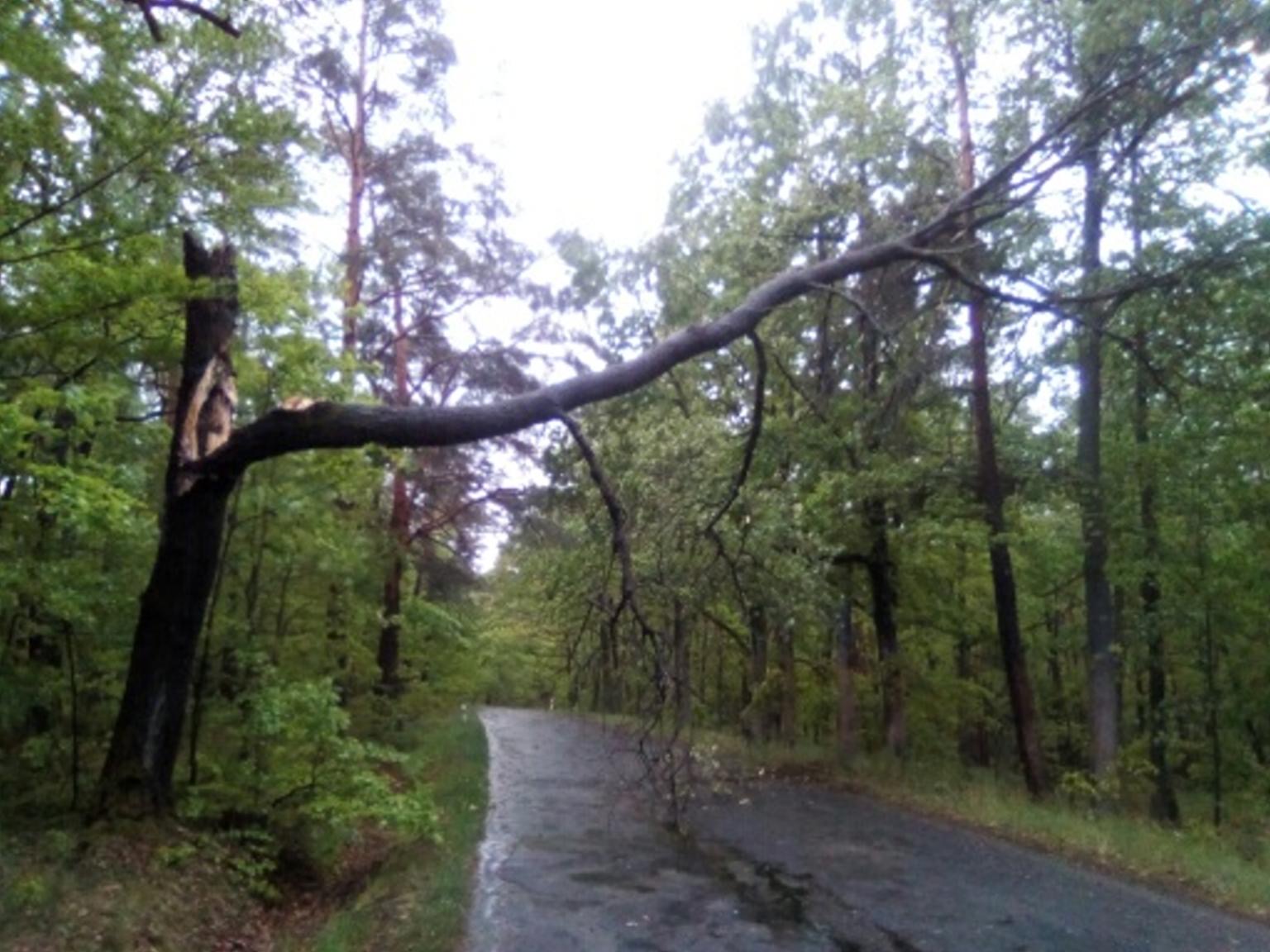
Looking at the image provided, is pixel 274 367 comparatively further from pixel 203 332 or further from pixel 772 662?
pixel 772 662

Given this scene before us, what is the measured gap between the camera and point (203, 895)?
369 inches

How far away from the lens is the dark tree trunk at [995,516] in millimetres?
18781

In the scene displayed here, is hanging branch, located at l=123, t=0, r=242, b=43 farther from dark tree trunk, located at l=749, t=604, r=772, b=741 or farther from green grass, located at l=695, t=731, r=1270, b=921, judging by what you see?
dark tree trunk, located at l=749, t=604, r=772, b=741

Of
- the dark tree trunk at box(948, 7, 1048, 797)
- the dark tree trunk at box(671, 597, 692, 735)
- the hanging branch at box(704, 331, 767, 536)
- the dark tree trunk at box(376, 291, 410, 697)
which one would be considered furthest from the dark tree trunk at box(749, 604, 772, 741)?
the hanging branch at box(704, 331, 767, 536)

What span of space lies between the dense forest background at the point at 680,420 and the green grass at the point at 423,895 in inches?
29.5

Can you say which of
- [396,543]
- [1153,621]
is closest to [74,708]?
[396,543]

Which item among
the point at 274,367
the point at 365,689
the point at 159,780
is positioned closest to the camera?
the point at 159,780

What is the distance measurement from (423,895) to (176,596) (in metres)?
3.14

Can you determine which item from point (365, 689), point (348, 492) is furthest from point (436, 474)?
point (348, 492)

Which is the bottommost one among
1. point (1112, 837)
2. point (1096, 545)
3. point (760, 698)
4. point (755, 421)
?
point (1112, 837)

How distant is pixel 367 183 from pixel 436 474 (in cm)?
531

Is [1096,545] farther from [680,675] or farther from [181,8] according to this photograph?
[181,8]

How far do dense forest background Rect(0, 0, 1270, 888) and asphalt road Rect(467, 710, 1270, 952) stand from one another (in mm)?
1635

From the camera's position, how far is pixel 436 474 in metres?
22.4
